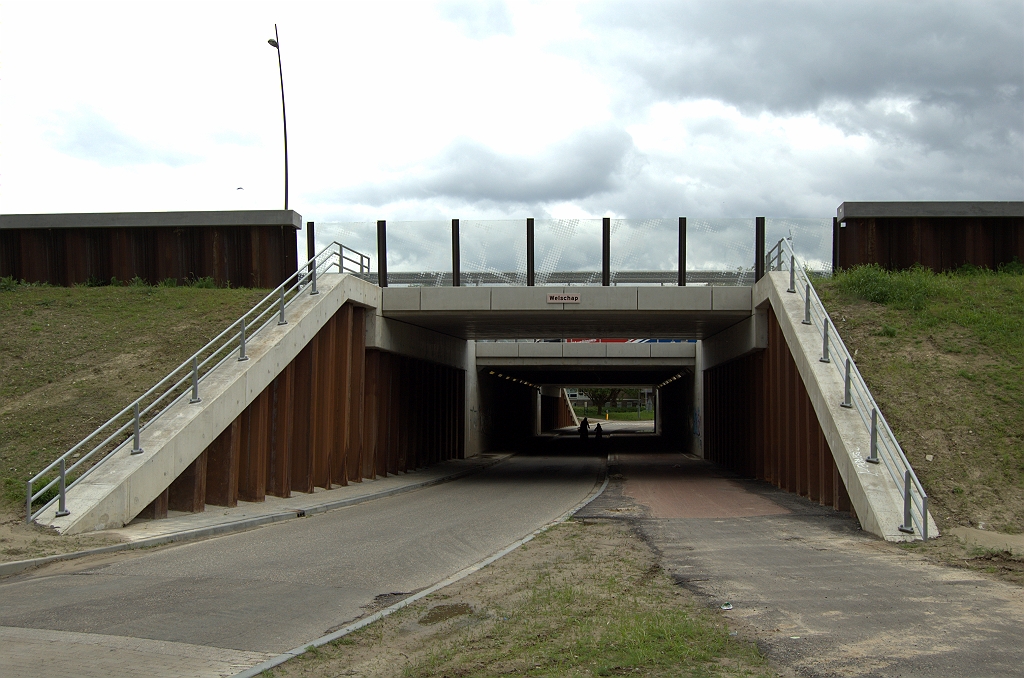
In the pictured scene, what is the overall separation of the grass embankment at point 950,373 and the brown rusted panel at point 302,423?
11066 millimetres

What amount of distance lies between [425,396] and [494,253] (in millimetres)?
6247

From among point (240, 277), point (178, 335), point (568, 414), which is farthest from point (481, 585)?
point (568, 414)

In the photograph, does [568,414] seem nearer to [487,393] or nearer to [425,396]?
[487,393]

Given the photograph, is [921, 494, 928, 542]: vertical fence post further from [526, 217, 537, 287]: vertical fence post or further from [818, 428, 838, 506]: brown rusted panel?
[526, 217, 537, 287]: vertical fence post

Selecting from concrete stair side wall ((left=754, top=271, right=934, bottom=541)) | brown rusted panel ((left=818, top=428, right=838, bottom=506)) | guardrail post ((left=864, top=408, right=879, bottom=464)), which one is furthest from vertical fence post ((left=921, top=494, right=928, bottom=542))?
brown rusted panel ((left=818, top=428, right=838, bottom=506))

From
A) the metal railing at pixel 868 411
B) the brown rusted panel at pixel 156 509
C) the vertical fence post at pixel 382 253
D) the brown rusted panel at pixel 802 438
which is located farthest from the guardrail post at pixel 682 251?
the brown rusted panel at pixel 156 509

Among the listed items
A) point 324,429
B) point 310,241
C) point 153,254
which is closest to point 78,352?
point 324,429

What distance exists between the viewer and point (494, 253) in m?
23.4

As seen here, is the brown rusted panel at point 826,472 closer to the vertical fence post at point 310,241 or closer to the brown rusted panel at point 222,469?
the brown rusted panel at point 222,469

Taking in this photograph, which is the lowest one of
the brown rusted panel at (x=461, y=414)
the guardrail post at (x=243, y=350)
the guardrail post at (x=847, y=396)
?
the brown rusted panel at (x=461, y=414)

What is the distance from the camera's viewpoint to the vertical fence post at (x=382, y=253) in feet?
77.2

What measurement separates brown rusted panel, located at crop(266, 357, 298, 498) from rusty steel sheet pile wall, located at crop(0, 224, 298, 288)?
7.23 meters

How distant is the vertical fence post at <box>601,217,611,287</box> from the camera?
22781 mm

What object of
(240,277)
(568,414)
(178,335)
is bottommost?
(568,414)
